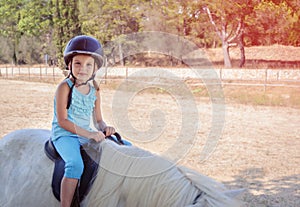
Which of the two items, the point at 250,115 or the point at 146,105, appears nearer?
the point at 250,115

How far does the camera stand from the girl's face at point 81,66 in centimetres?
228

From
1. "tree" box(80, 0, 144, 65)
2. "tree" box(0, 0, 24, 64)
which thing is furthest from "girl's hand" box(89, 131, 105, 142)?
"tree" box(0, 0, 24, 64)

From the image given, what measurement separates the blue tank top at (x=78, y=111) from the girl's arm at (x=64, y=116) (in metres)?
0.05

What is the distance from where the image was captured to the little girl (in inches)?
81.6

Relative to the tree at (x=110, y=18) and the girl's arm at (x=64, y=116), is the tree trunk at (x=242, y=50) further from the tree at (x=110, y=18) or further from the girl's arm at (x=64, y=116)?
the girl's arm at (x=64, y=116)

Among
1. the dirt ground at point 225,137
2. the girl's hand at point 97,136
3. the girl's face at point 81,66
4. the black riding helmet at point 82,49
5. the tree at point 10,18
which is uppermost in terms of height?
the tree at point 10,18

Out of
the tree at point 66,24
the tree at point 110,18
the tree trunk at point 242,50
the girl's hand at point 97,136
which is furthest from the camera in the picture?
the tree at point 110,18

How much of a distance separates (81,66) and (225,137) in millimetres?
6739

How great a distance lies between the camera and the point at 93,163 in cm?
212

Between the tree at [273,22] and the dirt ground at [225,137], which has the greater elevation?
the tree at [273,22]

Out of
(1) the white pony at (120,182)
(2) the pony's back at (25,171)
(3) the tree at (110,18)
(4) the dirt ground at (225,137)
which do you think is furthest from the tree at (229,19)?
(1) the white pony at (120,182)

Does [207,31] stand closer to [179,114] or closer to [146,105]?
[146,105]

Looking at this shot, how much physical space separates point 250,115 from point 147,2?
15.5 m

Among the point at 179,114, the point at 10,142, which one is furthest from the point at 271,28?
the point at 10,142
